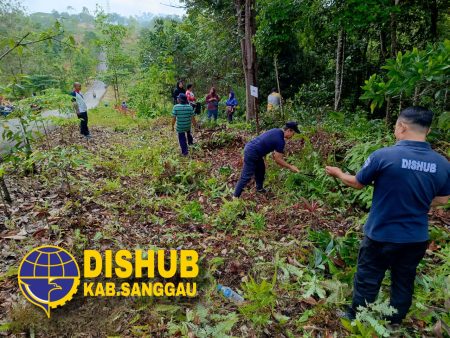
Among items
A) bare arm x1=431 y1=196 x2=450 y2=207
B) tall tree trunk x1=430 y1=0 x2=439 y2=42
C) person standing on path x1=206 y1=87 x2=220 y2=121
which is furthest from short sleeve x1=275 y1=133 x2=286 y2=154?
person standing on path x1=206 y1=87 x2=220 y2=121

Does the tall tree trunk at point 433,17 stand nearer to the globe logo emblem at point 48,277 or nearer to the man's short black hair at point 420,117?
the man's short black hair at point 420,117

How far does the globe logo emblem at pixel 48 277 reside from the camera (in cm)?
326

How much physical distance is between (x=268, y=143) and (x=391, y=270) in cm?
327

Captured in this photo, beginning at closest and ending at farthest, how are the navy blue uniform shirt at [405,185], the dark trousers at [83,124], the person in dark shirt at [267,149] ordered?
the navy blue uniform shirt at [405,185] → the person in dark shirt at [267,149] → the dark trousers at [83,124]

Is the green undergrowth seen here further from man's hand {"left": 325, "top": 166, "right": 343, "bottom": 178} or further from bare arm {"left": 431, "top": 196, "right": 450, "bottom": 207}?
man's hand {"left": 325, "top": 166, "right": 343, "bottom": 178}

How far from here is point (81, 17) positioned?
6801 inches

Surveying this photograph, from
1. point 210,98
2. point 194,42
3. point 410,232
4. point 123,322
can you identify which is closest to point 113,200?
point 123,322

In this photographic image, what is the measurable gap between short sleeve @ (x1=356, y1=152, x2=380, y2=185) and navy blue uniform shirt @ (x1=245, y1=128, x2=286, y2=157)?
2.93 m

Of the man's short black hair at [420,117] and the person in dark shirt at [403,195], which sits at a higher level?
the man's short black hair at [420,117]

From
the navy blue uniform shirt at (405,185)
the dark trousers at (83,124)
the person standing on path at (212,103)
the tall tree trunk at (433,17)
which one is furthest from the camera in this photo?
the person standing on path at (212,103)

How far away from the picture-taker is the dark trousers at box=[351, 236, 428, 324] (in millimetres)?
2680

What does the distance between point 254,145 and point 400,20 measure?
8969mm

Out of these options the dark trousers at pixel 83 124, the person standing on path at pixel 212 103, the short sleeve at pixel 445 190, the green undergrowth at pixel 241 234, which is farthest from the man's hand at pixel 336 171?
the person standing on path at pixel 212 103

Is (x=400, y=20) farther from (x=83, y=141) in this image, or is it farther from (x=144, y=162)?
(x=83, y=141)
